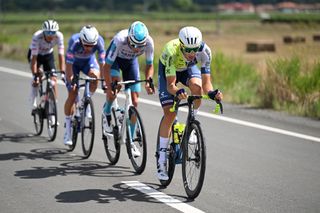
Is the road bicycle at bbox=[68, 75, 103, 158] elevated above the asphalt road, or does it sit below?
above

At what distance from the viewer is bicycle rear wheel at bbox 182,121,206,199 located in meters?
7.86

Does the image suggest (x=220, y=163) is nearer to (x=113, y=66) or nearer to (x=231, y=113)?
(x=113, y=66)

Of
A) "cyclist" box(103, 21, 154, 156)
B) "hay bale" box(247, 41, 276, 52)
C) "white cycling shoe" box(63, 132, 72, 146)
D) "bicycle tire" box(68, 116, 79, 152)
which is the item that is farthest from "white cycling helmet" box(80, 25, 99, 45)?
"hay bale" box(247, 41, 276, 52)

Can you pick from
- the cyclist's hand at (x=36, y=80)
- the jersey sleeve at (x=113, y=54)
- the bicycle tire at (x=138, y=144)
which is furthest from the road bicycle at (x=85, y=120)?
the cyclist's hand at (x=36, y=80)

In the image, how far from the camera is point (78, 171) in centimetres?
969

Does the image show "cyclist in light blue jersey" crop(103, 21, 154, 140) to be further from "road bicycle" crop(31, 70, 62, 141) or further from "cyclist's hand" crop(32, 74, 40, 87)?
"cyclist's hand" crop(32, 74, 40, 87)

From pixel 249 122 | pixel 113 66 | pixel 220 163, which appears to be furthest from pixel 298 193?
pixel 249 122

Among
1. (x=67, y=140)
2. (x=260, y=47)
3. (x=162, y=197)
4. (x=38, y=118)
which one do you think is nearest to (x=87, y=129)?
(x=67, y=140)

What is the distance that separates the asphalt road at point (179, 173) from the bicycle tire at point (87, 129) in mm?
145

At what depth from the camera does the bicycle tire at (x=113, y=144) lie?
1000 cm

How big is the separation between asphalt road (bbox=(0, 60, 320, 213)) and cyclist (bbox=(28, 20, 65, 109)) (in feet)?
3.13

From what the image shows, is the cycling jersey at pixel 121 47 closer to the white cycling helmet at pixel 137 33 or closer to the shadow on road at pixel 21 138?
the white cycling helmet at pixel 137 33

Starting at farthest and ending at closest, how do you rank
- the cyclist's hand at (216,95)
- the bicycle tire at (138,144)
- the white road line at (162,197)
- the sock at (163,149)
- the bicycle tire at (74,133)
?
the bicycle tire at (74,133) → the bicycle tire at (138,144) → the sock at (163,149) → the cyclist's hand at (216,95) → the white road line at (162,197)

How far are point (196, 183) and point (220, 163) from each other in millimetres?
2140
